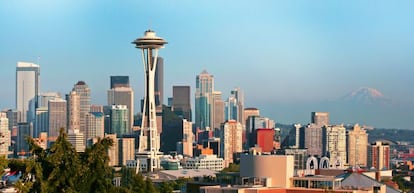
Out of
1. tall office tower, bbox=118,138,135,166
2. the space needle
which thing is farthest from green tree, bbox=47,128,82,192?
tall office tower, bbox=118,138,135,166

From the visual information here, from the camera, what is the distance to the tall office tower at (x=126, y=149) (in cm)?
16485

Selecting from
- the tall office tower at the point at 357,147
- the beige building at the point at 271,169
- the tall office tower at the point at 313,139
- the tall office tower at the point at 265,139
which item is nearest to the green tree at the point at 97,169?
the beige building at the point at 271,169

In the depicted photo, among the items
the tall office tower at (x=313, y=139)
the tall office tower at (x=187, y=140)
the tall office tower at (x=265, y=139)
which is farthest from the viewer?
the tall office tower at (x=313, y=139)

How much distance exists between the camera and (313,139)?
187500 mm

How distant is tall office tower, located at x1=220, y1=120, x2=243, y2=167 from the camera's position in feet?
566

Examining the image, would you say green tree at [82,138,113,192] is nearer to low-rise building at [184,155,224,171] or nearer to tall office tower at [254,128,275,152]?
low-rise building at [184,155,224,171]

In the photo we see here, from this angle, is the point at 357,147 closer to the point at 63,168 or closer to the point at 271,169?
the point at 271,169

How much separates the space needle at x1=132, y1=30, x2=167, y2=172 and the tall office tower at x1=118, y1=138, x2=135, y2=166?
24.2 m

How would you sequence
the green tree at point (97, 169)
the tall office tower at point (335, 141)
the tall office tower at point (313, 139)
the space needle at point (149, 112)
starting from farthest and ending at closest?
the tall office tower at point (313, 139), the tall office tower at point (335, 141), the space needle at point (149, 112), the green tree at point (97, 169)

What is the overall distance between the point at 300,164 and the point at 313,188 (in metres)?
77.6

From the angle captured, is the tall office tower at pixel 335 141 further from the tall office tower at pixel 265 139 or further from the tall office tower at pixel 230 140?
the tall office tower at pixel 230 140

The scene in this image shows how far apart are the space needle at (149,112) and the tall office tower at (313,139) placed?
4733cm

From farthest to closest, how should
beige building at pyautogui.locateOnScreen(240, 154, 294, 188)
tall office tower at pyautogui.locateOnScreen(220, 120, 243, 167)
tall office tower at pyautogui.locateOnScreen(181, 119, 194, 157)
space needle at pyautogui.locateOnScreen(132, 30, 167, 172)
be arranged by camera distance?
tall office tower at pyautogui.locateOnScreen(181, 119, 194, 157), tall office tower at pyautogui.locateOnScreen(220, 120, 243, 167), space needle at pyautogui.locateOnScreen(132, 30, 167, 172), beige building at pyautogui.locateOnScreen(240, 154, 294, 188)

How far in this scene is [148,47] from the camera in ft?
406
